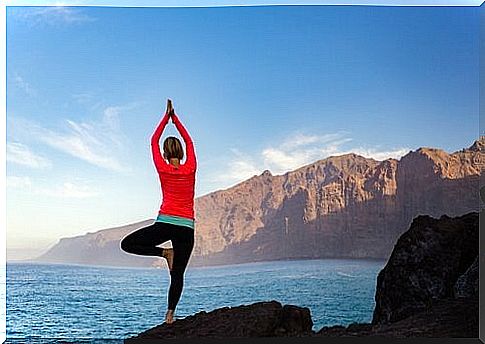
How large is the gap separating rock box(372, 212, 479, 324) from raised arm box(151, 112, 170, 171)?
7.61ft

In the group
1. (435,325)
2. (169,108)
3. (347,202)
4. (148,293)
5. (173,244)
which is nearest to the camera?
(435,325)

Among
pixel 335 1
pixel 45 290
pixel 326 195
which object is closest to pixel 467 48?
pixel 335 1

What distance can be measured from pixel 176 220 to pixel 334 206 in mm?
1646

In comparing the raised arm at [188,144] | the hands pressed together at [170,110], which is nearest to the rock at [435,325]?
the raised arm at [188,144]

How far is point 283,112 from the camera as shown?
8.96 metres

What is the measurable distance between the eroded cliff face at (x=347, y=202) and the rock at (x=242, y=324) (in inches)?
24.9

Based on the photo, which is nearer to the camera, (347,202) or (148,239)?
(148,239)

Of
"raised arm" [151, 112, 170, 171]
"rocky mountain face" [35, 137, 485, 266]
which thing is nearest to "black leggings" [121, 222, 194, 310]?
"rocky mountain face" [35, 137, 485, 266]

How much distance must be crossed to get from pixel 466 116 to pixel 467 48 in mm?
656

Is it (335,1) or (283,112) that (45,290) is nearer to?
(283,112)

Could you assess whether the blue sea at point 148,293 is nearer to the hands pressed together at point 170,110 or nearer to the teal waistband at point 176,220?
the teal waistband at point 176,220

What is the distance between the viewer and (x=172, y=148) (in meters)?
8.44

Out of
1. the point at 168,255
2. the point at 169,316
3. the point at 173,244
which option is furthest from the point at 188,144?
the point at 169,316

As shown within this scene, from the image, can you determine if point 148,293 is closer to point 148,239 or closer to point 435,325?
point 148,239
